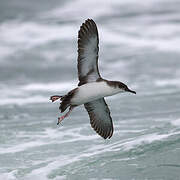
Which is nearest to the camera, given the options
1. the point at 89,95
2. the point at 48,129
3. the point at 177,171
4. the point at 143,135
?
the point at 89,95

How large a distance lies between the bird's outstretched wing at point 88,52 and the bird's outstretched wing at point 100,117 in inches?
87.6

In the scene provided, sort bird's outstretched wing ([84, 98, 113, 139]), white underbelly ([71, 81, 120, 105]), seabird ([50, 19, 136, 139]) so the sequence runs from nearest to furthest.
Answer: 1. seabird ([50, 19, 136, 139])
2. white underbelly ([71, 81, 120, 105])
3. bird's outstretched wing ([84, 98, 113, 139])

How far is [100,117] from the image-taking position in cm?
2294

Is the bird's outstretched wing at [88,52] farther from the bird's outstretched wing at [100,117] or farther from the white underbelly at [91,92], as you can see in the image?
the bird's outstretched wing at [100,117]

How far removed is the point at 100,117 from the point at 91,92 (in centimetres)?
341

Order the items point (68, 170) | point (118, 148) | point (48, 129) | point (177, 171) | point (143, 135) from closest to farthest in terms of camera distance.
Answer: point (177, 171)
point (68, 170)
point (118, 148)
point (143, 135)
point (48, 129)

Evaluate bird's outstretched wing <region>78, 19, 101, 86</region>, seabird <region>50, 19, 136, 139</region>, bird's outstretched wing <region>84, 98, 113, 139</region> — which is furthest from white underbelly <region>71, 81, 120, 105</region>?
bird's outstretched wing <region>84, 98, 113, 139</region>

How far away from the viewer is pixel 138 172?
5694 centimetres

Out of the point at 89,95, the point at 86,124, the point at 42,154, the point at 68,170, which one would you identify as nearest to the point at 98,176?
the point at 68,170

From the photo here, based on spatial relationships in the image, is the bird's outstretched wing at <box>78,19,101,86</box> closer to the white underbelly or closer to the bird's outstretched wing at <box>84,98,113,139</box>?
the white underbelly

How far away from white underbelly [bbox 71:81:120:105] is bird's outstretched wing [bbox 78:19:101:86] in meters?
0.59

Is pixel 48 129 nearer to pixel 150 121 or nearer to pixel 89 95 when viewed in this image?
pixel 150 121

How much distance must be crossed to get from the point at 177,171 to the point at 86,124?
21055 millimetres

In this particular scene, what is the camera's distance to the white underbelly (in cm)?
1977
